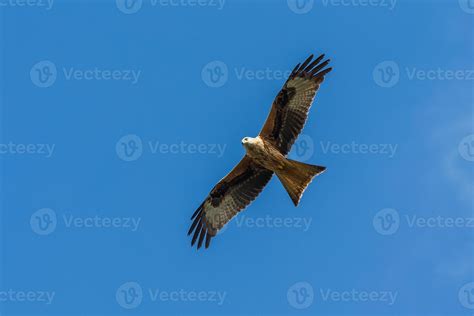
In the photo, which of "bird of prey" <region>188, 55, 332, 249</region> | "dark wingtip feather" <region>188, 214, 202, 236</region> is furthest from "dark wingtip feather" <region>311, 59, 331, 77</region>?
"dark wingtip feather" <region>188, 214, 202, 236</region>

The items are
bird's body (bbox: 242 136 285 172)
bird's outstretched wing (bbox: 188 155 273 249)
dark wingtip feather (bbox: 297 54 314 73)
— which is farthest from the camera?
bird's outstretched wing (bbox: 188 155 273 249)

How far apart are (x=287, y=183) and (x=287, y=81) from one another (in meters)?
2.03

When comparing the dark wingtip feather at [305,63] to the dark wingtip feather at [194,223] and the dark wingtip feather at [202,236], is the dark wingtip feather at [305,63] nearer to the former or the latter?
the dark wingtip feather at [194,223]

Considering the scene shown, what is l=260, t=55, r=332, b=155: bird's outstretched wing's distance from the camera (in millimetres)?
15320

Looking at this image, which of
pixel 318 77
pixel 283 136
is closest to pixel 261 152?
pixel 283 136

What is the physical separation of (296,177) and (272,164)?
0.56m

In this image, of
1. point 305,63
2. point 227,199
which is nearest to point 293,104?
point 305,63

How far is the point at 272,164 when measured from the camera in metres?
15.1

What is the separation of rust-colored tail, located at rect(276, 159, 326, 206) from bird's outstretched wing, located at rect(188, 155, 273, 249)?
1.23 meters

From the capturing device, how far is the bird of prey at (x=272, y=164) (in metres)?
14.8

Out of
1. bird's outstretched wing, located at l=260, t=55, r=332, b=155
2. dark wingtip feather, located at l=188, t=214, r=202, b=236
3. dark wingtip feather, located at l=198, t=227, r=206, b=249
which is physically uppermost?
bird's outstretched wing, located at l=260, t=55, r=332, b=155

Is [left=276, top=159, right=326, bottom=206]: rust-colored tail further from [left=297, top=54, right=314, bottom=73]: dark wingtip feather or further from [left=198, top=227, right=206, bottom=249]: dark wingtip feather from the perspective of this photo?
[left=198, top=227, right=206, bottom=249]: dark wingtip feather

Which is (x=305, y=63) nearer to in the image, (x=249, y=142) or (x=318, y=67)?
(x=318, y=67)

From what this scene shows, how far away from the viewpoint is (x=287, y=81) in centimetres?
1537
